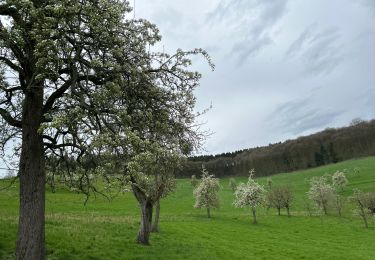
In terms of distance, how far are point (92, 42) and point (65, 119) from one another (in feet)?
15.9

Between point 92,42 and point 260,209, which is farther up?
point 92,42

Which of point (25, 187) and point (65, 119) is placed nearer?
point (65, 119)

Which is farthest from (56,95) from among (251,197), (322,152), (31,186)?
(322,152)

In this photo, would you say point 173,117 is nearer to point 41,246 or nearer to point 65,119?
point 65,119

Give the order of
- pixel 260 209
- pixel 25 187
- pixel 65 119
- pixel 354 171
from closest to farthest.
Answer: pixel 65 119
pixel 25 187
pixel 260 209
pixel 354 171

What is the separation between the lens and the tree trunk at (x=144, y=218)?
28.6 metres

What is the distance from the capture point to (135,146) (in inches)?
569

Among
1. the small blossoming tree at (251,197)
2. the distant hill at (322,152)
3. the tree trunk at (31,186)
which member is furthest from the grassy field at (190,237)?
the distant hill at (322,152)

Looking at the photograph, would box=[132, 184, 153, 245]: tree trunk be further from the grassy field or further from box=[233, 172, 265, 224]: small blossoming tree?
box=[233, 172, 265, 224]: small blossoming tree

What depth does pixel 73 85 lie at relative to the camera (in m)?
14.6

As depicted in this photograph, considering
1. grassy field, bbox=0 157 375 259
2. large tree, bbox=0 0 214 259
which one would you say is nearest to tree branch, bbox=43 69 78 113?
large tree, bbox=0 0 214 259

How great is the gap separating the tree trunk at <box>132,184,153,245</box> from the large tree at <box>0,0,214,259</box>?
38.3ft

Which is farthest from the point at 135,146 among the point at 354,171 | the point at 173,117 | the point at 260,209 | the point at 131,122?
the point at 354,171

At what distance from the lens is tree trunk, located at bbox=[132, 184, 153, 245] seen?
1127 inches
